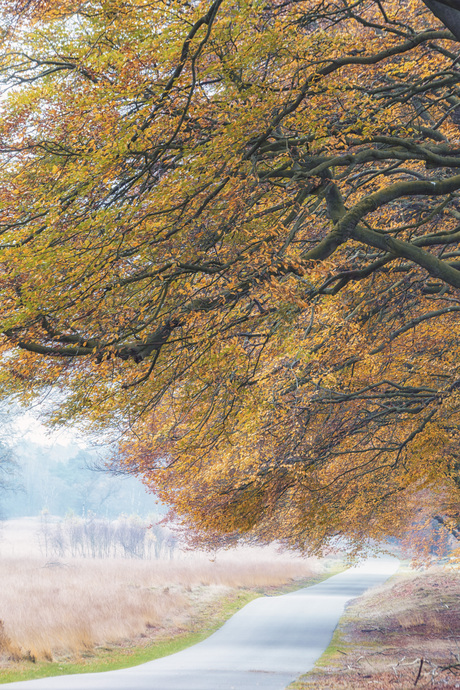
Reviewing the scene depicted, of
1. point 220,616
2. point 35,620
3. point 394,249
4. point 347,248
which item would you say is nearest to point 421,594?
point 220,616

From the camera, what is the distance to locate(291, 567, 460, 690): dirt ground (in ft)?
34.0

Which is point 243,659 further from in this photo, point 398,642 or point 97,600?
point 97,600

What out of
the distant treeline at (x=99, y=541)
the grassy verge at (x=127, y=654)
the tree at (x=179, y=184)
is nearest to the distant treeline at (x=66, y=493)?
the distant treeline at (x=99, y=541)

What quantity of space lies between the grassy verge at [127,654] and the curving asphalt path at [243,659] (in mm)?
504

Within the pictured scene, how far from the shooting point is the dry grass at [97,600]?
15398 mm

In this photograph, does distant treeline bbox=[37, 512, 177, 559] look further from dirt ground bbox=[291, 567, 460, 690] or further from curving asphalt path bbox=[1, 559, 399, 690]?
curving asphalt path bbox=[1, 559, 399, 690]

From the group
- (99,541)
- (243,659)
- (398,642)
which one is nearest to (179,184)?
(243,659)

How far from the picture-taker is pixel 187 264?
20.5ft

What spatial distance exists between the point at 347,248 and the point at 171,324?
4418mm

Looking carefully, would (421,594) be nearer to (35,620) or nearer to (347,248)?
(35,620)

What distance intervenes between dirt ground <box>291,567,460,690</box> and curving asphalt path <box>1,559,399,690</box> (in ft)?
2.15

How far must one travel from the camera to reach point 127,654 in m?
15.8

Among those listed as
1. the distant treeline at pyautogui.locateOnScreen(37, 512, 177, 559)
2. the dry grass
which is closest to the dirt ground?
the dry grass

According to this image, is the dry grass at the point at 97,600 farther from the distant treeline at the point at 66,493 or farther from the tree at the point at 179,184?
the distant treeline at the point at 66,493
